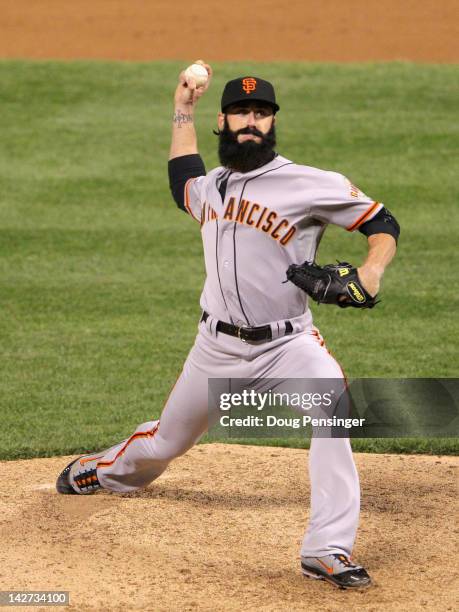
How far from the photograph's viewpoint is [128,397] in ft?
24.3

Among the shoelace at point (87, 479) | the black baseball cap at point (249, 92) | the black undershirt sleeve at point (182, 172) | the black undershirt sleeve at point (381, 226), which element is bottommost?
the shoelace at point (87, 479)

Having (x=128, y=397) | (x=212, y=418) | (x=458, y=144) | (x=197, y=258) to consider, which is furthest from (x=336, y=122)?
(x=212, y=418)

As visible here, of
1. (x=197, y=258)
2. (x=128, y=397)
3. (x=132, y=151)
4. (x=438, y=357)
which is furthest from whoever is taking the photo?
(x=132, y=151)

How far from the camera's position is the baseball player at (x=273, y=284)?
15.4 feet

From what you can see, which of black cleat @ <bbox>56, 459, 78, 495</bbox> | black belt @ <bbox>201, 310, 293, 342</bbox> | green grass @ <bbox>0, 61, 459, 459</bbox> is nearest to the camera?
black belt @ <bbox>201, 310, 293, 342</bbox>

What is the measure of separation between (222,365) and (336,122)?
360 inches

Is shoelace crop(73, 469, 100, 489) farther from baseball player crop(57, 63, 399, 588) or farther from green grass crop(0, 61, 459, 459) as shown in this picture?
green grass crop(0, 61, 459, 459)

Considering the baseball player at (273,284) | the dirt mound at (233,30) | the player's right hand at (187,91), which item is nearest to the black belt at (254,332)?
the baseball player at (273,284)

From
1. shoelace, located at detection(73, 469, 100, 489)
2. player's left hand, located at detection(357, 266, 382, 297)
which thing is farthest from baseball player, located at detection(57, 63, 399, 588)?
shoelace, located at detection(73, 469, 100, 489)

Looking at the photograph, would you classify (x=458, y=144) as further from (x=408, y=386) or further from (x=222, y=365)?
(x=222, y=365)

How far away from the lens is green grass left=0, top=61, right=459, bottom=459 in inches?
302

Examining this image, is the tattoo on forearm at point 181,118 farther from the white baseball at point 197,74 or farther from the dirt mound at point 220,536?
the dirt mound at point 220,536

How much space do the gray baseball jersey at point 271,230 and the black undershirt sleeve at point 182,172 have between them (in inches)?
16.6

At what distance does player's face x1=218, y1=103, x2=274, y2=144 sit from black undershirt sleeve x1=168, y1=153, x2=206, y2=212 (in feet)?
1.35
